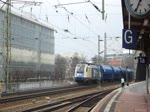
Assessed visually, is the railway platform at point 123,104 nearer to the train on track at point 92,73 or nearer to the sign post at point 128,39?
the sign post at point 128,39

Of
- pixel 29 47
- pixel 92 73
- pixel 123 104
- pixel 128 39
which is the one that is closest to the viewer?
pixel 128 39

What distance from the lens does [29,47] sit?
258ft

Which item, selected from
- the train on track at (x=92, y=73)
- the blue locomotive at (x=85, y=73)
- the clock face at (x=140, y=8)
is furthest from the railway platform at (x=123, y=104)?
the train on track at (x=92, y=73)

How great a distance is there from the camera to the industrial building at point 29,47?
226 ft

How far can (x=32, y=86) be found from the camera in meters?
45.9

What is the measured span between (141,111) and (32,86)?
100 ft

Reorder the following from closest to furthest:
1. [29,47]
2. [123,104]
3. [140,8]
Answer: [140,8], [123,104], [29,47]

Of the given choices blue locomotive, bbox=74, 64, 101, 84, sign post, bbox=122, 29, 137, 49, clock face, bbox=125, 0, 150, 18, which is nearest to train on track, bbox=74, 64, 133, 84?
blue locomotive, bbox=74, 64, 101, 84

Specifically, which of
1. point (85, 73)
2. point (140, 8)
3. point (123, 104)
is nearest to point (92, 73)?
point (85, 73)

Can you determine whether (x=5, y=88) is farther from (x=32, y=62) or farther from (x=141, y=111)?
(x=32, y=62)

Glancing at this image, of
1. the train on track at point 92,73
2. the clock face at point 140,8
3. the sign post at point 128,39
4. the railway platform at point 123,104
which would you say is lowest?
the railway platform at point 123,104

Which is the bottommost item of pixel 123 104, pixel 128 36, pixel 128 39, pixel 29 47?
pixel 123 104

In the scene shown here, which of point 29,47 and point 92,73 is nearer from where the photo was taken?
point 92,73

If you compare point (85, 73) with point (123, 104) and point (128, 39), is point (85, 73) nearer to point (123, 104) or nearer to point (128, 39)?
point (123, 104)
